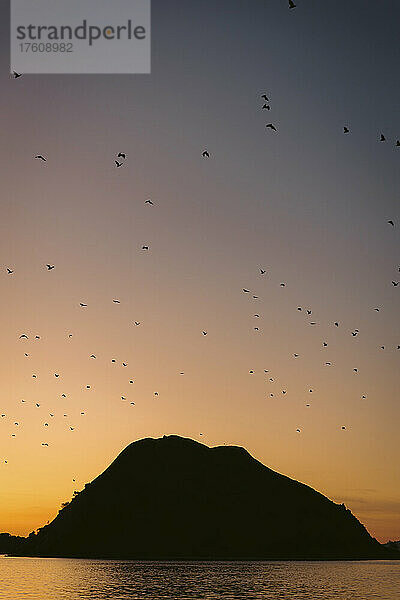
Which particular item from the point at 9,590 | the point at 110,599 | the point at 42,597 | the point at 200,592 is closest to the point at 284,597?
the point at 200,592

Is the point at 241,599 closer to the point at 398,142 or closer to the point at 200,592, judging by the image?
the point at 200,592

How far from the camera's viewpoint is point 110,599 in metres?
92.0

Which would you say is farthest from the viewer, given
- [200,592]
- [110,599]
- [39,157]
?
[200,592]

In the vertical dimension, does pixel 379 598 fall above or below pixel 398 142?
below

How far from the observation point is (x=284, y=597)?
3861 inches

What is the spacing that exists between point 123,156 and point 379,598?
262 ft

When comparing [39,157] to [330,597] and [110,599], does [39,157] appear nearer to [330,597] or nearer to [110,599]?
[110,599]

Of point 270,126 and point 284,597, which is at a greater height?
point 270,126

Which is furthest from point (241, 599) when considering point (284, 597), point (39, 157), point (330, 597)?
point (39, 157)

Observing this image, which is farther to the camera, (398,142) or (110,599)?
(110,599)

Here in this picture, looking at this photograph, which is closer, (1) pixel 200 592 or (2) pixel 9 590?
(1) pixel 200 592

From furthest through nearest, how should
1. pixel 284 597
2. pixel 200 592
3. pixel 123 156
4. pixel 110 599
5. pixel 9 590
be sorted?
pixel 9 590 < pixel 200 592 < pixel 284 597 < pixel 110 599 < pixel 123 156

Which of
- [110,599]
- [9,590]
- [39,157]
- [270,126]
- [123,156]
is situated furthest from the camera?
[9,590]

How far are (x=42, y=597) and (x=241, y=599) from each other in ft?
85.3
